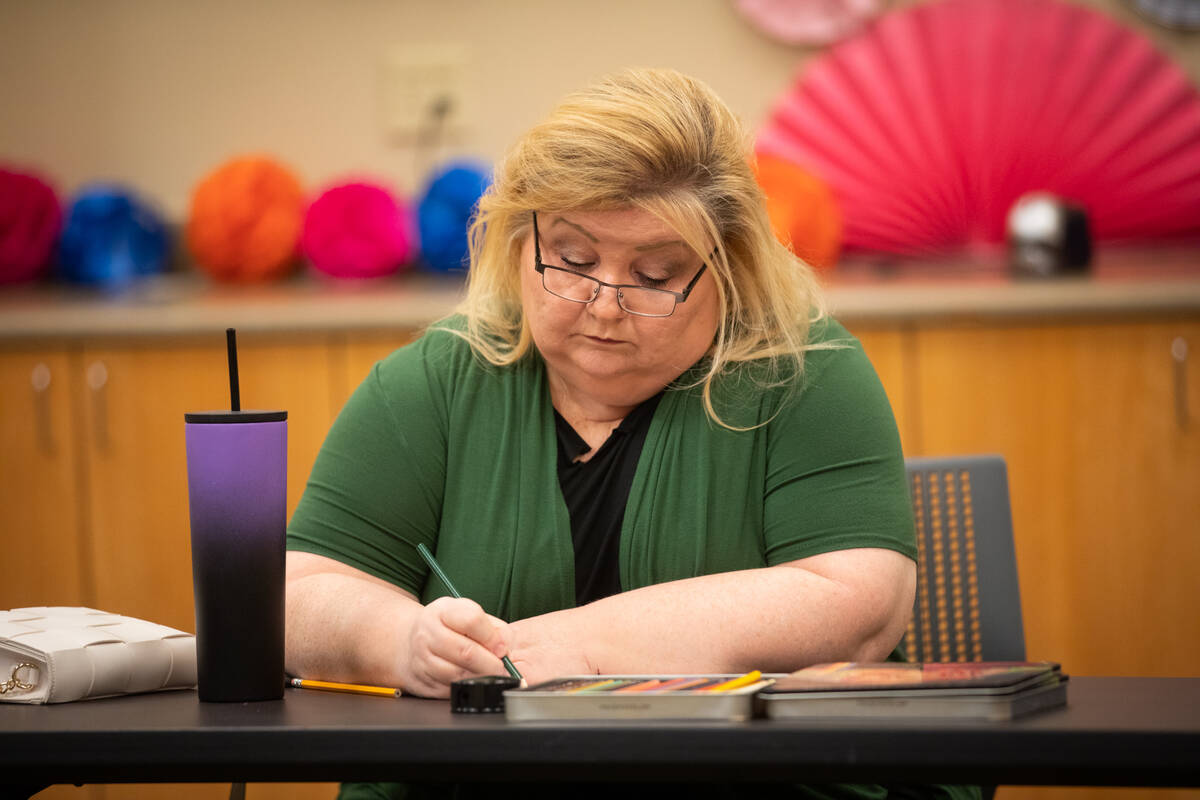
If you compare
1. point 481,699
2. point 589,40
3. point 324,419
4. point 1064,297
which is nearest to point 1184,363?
point 1064,297

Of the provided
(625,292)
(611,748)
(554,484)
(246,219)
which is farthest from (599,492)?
(246,219)

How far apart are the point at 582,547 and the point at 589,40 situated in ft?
5.56

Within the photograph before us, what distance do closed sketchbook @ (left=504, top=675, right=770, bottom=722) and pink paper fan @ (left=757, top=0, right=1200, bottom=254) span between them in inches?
77.0

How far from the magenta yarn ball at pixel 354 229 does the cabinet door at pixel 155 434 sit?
296mm

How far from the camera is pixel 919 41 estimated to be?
8.96ft

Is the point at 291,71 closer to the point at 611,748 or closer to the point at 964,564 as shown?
the point at 964,564

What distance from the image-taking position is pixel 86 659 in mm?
1037

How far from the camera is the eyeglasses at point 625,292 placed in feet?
4.36

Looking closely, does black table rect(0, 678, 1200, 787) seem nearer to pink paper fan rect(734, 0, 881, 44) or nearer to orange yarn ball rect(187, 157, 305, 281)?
orange yarn ball rect(187, 157, 305, 281)

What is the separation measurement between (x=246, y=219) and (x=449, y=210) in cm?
43

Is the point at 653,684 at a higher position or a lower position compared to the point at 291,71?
lower

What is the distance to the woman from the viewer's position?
1260 mm

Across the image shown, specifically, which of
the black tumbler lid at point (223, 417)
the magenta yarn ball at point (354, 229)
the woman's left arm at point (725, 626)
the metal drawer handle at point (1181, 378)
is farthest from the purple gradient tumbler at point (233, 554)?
the metal drawer handle at point (1181, 378)

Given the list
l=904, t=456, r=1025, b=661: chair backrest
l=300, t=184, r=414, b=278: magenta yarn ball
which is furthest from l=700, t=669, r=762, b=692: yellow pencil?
l=300, t=184, r=414, b=278: magenta yarn ball
